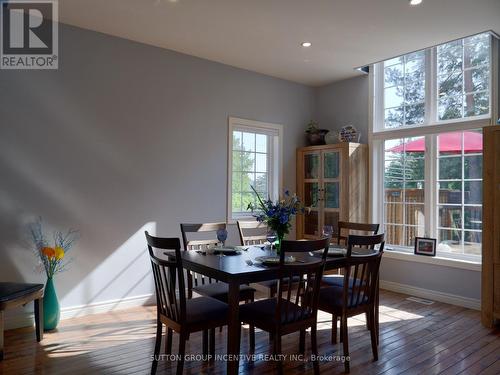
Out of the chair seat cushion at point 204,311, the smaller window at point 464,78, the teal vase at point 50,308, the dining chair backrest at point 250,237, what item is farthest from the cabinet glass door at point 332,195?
the teal vase at point 50,308

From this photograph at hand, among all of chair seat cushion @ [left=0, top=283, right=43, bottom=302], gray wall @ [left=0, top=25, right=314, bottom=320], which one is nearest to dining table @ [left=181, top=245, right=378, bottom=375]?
chair seat cushion @ [left=0, top=283, right=43, bottom=302]

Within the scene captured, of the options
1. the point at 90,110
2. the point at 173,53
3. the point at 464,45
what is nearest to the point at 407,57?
the point at 464,45

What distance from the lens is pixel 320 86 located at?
5.60 meters

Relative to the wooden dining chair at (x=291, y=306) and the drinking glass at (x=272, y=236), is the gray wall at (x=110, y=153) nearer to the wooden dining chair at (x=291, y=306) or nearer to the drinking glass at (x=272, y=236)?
the drinking glass at (x=272, y=236)

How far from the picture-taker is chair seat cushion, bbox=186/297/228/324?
2.37 m

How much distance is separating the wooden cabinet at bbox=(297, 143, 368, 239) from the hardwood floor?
1.45 m

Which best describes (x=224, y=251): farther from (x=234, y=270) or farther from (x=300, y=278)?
(x=300, y=278)

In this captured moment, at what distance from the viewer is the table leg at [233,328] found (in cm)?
225

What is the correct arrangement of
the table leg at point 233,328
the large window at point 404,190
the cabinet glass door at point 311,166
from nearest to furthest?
the table leg at point 233,328 → the large window at point 404,190 → the cabinet glass door at point 311,166

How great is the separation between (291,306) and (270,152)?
3020 mm

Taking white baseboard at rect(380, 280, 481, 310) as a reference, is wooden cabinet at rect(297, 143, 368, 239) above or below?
above

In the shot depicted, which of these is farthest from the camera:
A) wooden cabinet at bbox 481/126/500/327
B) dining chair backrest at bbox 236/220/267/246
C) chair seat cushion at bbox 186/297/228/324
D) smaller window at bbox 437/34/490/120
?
smaller window at bbox 437/34/490/120

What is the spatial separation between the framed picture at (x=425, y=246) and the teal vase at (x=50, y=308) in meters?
3.93

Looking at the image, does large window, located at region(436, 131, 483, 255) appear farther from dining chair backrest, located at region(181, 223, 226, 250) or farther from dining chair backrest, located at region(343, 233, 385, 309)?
dining chair backrest, located at region(181, 223, 226, 250)
